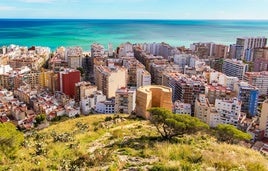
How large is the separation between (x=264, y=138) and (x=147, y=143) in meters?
13.7

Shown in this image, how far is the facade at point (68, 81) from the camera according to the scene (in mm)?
28469

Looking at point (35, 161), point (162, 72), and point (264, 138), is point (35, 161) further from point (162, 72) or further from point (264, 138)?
point (162, 72)

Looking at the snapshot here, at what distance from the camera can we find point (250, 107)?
2481cm

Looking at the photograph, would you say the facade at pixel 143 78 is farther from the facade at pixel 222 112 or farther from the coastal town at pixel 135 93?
the facade at pixel 222 112

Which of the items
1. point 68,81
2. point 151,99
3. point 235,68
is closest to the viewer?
point 151,99

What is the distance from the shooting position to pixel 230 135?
15445 mm

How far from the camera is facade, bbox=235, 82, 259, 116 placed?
2464 centimetres

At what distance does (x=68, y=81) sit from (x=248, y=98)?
18.5 meters

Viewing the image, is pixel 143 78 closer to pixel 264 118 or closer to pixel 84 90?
pixel 84 90

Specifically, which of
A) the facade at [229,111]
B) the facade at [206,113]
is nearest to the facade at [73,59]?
the facade at [206,113]

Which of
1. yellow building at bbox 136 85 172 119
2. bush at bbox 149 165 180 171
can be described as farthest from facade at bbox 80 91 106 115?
bush at bbox 149 165 180 171

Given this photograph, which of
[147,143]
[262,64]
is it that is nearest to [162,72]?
[262,64]

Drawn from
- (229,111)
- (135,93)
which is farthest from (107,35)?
(229,111)

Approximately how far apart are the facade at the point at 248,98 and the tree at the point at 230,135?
33.2 ft
